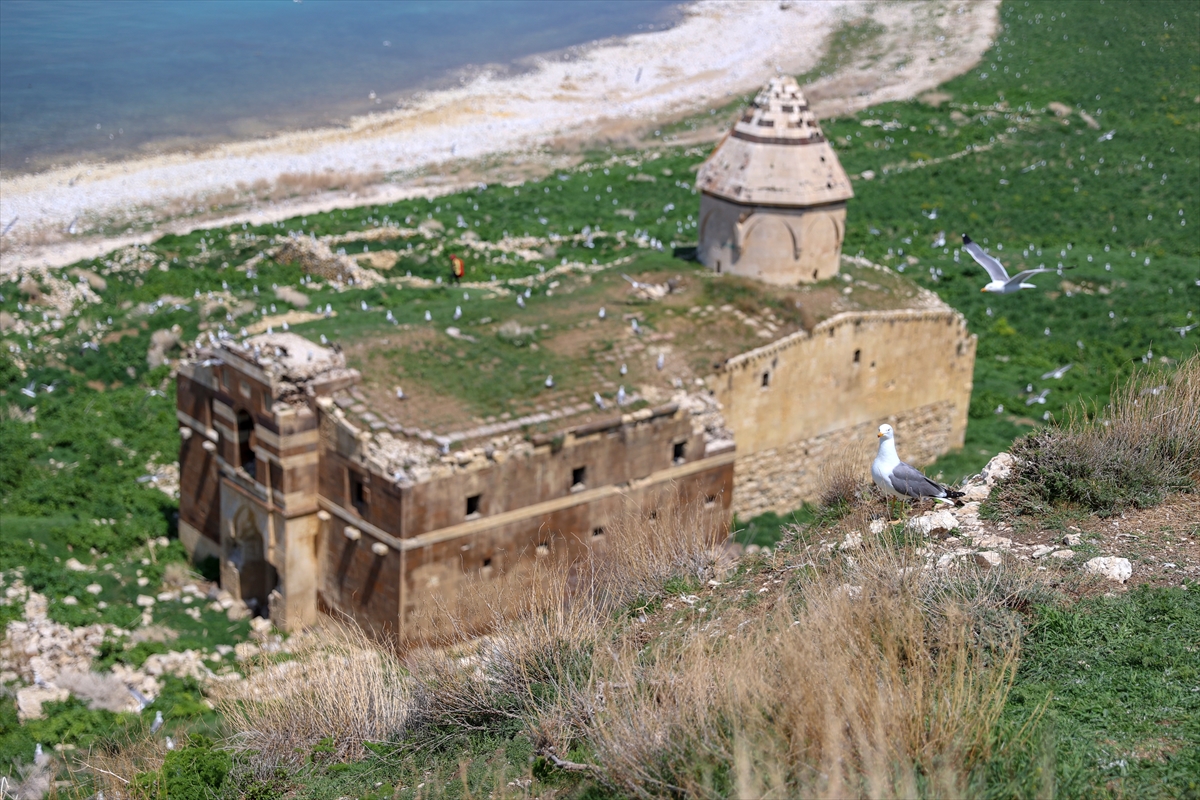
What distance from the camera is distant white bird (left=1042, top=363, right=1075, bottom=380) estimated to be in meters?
24.1

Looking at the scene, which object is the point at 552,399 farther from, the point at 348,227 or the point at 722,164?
the point at 348,227

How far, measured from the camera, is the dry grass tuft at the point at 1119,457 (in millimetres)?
9797

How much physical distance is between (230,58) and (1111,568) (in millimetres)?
43960

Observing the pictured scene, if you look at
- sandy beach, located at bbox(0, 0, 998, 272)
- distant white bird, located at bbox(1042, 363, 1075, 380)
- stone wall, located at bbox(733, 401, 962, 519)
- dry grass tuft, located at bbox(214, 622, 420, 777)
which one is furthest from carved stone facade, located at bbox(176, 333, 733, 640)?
sandy beach, located at bbox(0, 0, 998, 272)

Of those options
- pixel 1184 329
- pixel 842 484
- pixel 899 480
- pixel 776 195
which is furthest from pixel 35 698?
pixel 1184 329

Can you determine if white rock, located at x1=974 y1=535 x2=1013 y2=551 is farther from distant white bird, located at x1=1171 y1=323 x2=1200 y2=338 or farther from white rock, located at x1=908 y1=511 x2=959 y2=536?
distant white bird, located at x1=1171 y1=323 x2=1200 y2=338

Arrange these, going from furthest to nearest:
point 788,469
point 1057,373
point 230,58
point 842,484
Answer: point 230,58
point 1057,373
point 788,469
point 842,484

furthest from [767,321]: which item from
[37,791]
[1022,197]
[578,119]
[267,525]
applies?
[578,119]

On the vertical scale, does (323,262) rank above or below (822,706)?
below

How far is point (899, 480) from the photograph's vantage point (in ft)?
31.9

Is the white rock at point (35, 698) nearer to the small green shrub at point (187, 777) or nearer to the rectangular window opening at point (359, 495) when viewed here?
the rectangular window opening at point (359, 495)

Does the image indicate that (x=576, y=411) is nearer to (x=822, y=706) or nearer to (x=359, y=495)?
(x=359, y=495)

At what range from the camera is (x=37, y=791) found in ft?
37.7

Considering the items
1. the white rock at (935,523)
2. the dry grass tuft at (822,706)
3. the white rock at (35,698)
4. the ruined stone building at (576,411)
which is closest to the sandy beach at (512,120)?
the ruined stone building at (576,411)
